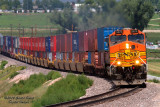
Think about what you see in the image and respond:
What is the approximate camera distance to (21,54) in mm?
54781

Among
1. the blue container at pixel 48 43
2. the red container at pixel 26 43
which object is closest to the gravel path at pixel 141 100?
the blue container at pixel 48 43

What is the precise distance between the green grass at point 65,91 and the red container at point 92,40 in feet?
11.3

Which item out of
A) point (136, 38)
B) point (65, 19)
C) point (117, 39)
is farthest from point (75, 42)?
point (65, 19)

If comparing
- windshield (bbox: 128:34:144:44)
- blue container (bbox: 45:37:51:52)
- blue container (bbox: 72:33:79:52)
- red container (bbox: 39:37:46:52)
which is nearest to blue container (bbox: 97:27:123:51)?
windshield (bbox: 128:34:144:44)

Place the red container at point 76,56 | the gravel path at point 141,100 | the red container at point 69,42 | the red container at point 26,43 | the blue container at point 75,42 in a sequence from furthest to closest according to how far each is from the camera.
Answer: the red container at point 26,43 → the red container at point 69,42 → the red container at point 76,56 → the blue container at point 75,42 → the gravel path at point 141,100

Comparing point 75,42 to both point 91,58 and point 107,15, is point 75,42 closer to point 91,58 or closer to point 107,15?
point 91,58

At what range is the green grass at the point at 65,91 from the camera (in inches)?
683

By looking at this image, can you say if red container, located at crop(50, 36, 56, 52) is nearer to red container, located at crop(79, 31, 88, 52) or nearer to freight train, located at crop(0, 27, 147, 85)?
freight train, located at crop(0, 27, 147, 85)

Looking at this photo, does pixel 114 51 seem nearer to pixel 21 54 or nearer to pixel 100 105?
pixel 100 105

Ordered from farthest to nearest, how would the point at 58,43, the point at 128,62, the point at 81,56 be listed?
the point at 58,43 < the point at 81,56 < the point at 128,62

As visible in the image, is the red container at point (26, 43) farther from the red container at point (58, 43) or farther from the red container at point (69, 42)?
the red container at point (69, 42)

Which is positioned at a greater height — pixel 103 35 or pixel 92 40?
pixel 103 35

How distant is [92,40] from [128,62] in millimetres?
7419

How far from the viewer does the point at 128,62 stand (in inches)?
761
